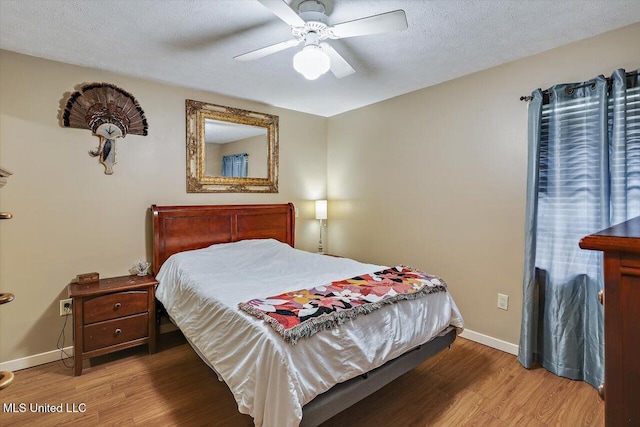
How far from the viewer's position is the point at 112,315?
101 inches

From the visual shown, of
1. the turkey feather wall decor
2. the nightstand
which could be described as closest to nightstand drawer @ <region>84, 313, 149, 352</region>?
the nightstand

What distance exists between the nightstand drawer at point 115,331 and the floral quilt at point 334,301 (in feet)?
4.65

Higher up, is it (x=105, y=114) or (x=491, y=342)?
(x=105, y=114)

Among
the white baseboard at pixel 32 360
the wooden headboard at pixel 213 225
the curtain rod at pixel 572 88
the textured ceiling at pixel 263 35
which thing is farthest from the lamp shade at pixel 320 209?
the white baseboard at pixel 32 360

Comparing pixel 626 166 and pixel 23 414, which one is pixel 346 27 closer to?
pixel 626 166

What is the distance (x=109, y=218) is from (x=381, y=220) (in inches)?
108

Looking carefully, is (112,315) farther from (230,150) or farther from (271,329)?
(230,150)

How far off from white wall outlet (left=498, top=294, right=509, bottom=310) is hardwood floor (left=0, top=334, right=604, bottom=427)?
394 mm

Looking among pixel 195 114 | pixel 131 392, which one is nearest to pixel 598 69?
pixel 195 114

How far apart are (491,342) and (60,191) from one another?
3.88 meters

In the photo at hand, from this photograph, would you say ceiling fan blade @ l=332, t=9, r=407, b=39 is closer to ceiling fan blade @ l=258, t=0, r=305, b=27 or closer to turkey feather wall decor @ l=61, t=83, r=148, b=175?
ceiling fan blade @ l=258, t=0, r=305, b=27

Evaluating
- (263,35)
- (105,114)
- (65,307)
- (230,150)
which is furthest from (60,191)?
(263,35)

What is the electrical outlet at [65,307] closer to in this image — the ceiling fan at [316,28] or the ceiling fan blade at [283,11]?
the ceiling fan at [316,28]

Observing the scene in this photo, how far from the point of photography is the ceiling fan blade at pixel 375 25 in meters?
1.60
